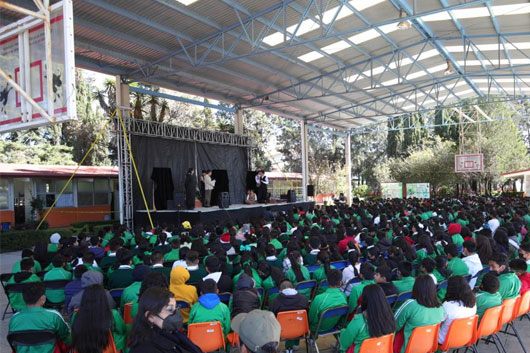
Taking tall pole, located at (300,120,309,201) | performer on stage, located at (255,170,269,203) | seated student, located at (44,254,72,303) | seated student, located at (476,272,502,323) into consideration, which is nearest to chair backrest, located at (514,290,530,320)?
seated student, located at (476,272,502,323)

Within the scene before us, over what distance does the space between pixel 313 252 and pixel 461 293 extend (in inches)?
96.6

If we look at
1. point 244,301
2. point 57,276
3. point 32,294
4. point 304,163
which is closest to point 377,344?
point 244,301

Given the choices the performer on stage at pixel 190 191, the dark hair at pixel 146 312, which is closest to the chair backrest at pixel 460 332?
the dark hair at pixel 146 312

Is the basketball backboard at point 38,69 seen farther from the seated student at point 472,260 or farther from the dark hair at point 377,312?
the seated student at point 472,260

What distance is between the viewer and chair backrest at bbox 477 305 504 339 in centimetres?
355

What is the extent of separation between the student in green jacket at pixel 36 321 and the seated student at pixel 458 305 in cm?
301

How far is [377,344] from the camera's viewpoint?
2.93m

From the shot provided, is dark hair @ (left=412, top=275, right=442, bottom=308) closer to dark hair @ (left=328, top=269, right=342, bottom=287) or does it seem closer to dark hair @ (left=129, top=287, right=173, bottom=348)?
dark hair @ (left=328, top=269, right=342, bottom=287)

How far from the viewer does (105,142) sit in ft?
87.9

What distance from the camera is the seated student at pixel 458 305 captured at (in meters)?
3.43

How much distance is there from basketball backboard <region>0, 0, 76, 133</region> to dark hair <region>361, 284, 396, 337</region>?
2.66 meters

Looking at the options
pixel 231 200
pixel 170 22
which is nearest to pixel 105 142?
pixel 231 200

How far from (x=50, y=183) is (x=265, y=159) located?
2205 cm

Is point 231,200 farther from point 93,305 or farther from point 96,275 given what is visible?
point 93,305
